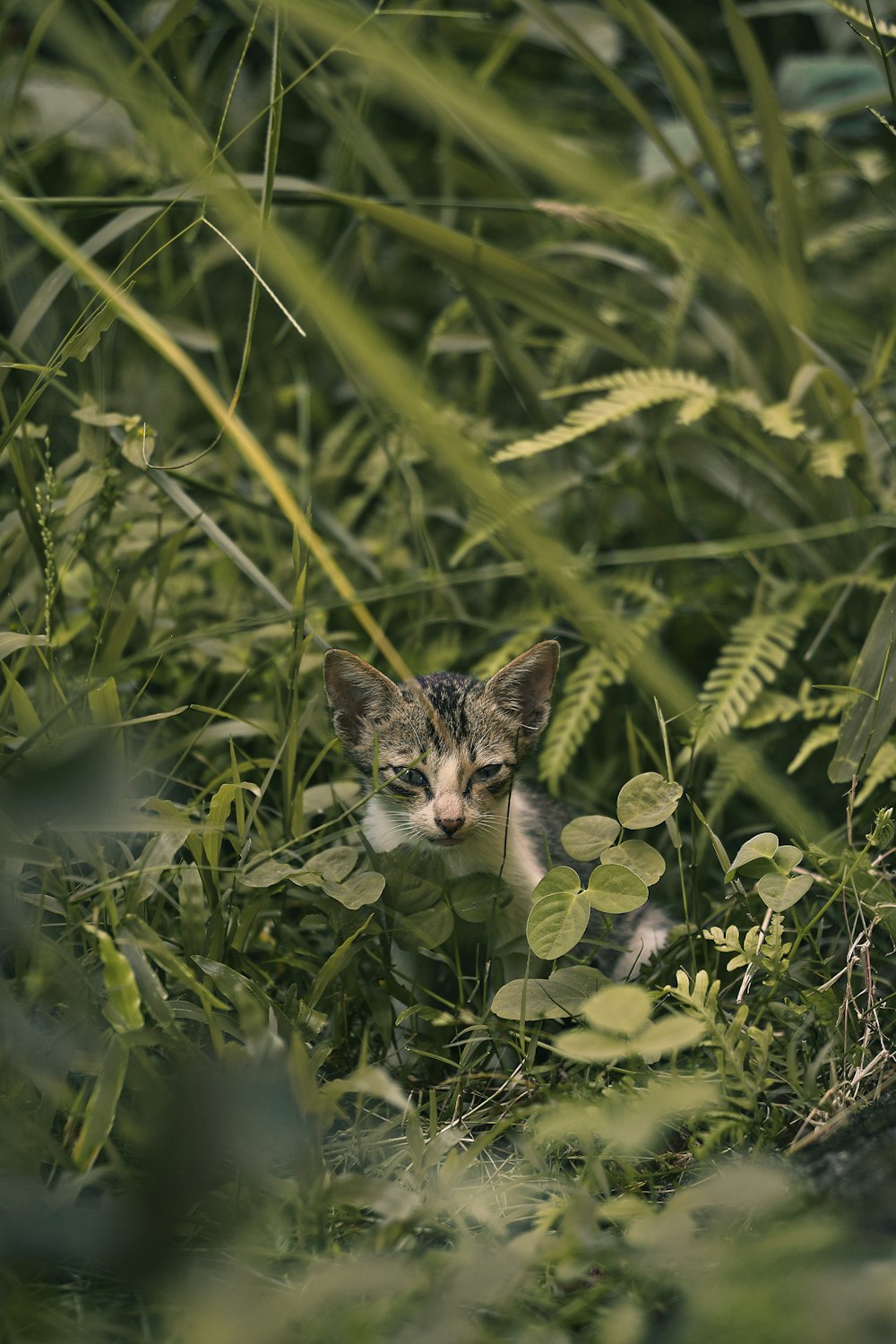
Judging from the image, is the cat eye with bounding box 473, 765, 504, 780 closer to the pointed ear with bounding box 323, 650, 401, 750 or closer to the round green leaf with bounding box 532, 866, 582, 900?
the pointed ear with bounding box 323, 650, 401, 750

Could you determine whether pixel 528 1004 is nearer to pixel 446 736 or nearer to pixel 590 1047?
pixel 590 1047

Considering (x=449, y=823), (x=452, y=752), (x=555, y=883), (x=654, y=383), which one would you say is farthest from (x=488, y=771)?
(x=654, y=383)

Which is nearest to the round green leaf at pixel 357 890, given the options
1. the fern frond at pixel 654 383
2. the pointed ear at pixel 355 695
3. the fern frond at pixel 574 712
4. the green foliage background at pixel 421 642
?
the green foliage background at pixel 421 642

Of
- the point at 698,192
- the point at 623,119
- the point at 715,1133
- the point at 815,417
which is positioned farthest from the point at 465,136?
the point at 715,1133

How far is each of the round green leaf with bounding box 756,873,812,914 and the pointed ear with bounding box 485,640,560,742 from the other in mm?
755

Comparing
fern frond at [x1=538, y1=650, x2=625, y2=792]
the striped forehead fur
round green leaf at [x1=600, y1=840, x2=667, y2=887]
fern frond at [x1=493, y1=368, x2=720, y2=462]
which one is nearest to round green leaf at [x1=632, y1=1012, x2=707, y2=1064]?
round green leaf at [x1=600, y1=840, x2=667, y2=887]

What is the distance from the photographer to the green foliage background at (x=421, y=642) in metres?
1.51

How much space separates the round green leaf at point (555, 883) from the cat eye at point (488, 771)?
0.61 metres

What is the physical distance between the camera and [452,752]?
2582 millimetres

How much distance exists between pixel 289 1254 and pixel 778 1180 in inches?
26.0

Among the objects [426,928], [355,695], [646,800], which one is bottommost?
[426,928]

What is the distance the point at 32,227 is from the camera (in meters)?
2.29

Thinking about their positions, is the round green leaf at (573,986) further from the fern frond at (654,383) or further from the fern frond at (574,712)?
the fern frond at (654,383)

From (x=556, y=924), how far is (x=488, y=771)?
684 millimetres
